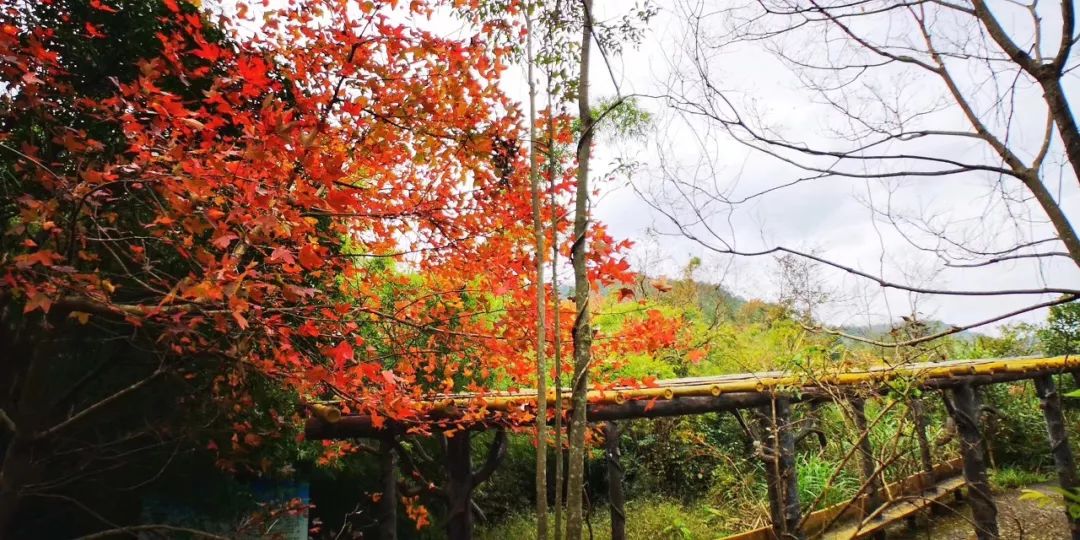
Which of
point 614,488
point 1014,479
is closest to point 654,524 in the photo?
point 614,488

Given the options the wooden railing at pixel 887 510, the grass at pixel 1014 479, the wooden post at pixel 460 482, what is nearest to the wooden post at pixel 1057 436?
the wooden railing at pixel 887 510

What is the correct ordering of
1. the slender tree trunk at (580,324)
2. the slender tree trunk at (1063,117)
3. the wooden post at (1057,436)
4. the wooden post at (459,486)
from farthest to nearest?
the wooden post at (1057,436) < the wooden post at (459,486) < the slender tree trunk at (580,324) < the slender tree trunk at (1063,117)

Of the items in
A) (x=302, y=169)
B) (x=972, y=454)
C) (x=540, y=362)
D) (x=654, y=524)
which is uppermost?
(x=302, y=169)

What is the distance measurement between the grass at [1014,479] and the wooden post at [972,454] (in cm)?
586

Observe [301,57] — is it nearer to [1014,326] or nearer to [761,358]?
[761,358]

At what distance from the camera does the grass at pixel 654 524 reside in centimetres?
957

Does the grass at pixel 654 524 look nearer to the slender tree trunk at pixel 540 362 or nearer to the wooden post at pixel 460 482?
the wooden post at pixel 460 482

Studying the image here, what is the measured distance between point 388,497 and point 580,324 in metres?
6.13

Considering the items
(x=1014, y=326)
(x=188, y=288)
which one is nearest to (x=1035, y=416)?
(x=1014, y=326)

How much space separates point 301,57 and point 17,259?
2861 mm

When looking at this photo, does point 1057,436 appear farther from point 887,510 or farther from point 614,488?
point 614,488

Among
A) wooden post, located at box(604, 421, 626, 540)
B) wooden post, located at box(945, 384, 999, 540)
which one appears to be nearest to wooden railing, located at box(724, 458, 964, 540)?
wooden post, located at box(945, 384, 999, 540)

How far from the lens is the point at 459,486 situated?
666 centimetres

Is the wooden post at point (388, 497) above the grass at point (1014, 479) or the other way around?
above
